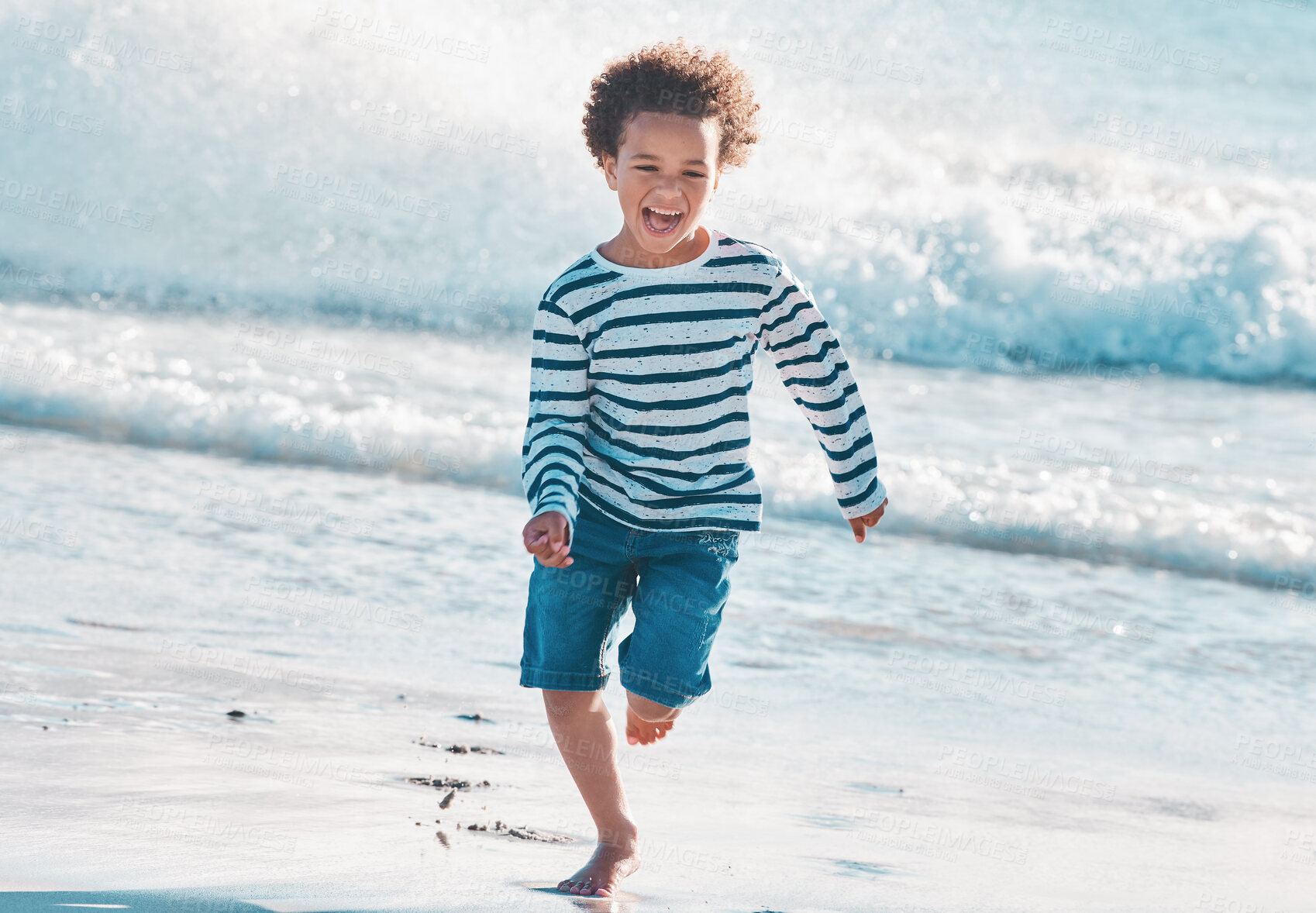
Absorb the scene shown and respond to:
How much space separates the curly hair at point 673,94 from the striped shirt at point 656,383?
21 cm

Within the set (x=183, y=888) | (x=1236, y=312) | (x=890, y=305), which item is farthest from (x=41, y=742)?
(x=1236, y=312)

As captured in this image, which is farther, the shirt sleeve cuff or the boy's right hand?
the shirt sleeve cuff

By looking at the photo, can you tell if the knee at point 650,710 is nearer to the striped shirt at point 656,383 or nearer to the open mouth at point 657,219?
the striped shirt at point 656,383

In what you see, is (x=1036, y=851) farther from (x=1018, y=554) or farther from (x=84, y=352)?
(x=84, y=352)

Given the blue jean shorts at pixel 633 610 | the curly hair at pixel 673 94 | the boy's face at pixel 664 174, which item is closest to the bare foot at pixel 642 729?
the blue jean shorts at pixel 633 610

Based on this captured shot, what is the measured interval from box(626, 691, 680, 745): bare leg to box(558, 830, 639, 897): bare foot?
188 mm

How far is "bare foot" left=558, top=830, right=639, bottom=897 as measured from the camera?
2.55m

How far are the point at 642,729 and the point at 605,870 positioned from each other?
0.30m

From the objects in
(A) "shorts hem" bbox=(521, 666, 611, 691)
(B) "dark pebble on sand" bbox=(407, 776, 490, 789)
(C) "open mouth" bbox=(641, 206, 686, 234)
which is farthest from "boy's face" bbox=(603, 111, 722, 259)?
(B) "dark pebble on sand" bbox=(407, 776, 490, 789)

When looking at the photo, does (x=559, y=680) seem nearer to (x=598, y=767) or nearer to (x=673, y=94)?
(x=598, y=767)

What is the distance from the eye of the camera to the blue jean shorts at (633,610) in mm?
2650

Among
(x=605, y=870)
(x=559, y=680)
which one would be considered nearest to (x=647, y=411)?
(x=559, y=680)

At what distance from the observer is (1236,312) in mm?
11992

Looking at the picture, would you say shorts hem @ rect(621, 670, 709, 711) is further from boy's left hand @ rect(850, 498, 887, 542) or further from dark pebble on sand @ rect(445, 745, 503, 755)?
dark pebble on sand @ rect(445, 745, 503, 755)
